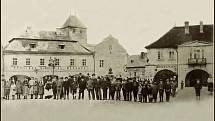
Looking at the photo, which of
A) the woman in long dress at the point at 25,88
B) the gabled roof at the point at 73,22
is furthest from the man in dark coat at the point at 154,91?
the woman in long dress at the point at 25,88

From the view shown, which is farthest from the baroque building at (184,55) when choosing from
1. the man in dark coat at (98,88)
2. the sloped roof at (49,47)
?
the sloped roof at (49,47)

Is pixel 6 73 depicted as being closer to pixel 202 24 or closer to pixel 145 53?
pixel 145 53

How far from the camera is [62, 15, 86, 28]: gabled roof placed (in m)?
2.48

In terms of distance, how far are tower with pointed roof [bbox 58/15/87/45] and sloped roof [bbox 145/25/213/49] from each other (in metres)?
0.38

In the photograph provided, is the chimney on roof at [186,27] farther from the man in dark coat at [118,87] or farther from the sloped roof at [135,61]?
the man in dark coat at [118,87]

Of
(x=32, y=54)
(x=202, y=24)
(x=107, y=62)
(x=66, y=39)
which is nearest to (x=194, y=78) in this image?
(x=202, y=24)

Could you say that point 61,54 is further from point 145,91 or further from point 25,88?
point 145,91

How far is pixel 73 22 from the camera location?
2.48 meters

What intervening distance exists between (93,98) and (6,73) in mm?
521

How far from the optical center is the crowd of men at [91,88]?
8.15 feet

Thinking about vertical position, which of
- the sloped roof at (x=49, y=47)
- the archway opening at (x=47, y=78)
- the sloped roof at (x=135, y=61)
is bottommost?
the archway opening at (x=47, y=78)

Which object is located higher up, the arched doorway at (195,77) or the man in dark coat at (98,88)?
the arched doorway at (195,77)

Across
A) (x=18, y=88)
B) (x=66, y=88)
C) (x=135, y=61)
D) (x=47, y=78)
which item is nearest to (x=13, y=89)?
(x=18, y=88)

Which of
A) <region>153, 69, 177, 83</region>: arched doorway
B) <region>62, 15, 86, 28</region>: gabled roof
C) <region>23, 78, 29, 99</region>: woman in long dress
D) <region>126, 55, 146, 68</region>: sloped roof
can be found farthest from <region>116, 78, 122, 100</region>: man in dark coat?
<region>23, 78, 29, 99</region>: woman in long dress
